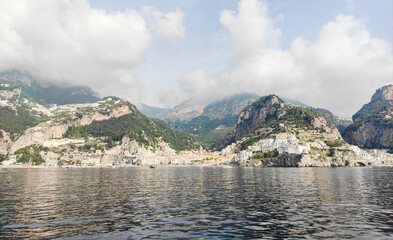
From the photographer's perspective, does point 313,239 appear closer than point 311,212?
Yes

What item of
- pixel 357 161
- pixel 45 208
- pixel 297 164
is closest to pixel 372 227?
pixel 45 208

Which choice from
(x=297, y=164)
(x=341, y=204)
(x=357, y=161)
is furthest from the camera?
(x=357, y=161)

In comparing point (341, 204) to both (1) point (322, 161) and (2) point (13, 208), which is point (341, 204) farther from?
(1) point (322, 161)

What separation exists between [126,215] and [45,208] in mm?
9961

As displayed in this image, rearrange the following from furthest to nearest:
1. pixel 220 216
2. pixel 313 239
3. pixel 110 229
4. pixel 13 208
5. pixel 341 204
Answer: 1. pixel 341 204
2. pixel 13 208
3. pixel 220 216
4. pixel 110 229
5. pixel 313 239

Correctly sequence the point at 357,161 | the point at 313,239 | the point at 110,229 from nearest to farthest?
the point at 313,239 → the point at 110,229 → the point at 357,161

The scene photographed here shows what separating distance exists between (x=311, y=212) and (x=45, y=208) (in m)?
26.0

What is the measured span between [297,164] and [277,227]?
508 feet

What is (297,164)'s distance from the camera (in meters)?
156

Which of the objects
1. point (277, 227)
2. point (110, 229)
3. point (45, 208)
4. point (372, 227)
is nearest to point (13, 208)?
point (45, 208)

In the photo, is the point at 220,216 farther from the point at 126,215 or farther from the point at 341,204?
the point at 341,204

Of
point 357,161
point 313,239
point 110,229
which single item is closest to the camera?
point 313,239

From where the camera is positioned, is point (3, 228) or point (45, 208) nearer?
point (3, 228)

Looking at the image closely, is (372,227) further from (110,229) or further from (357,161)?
(357,161)
